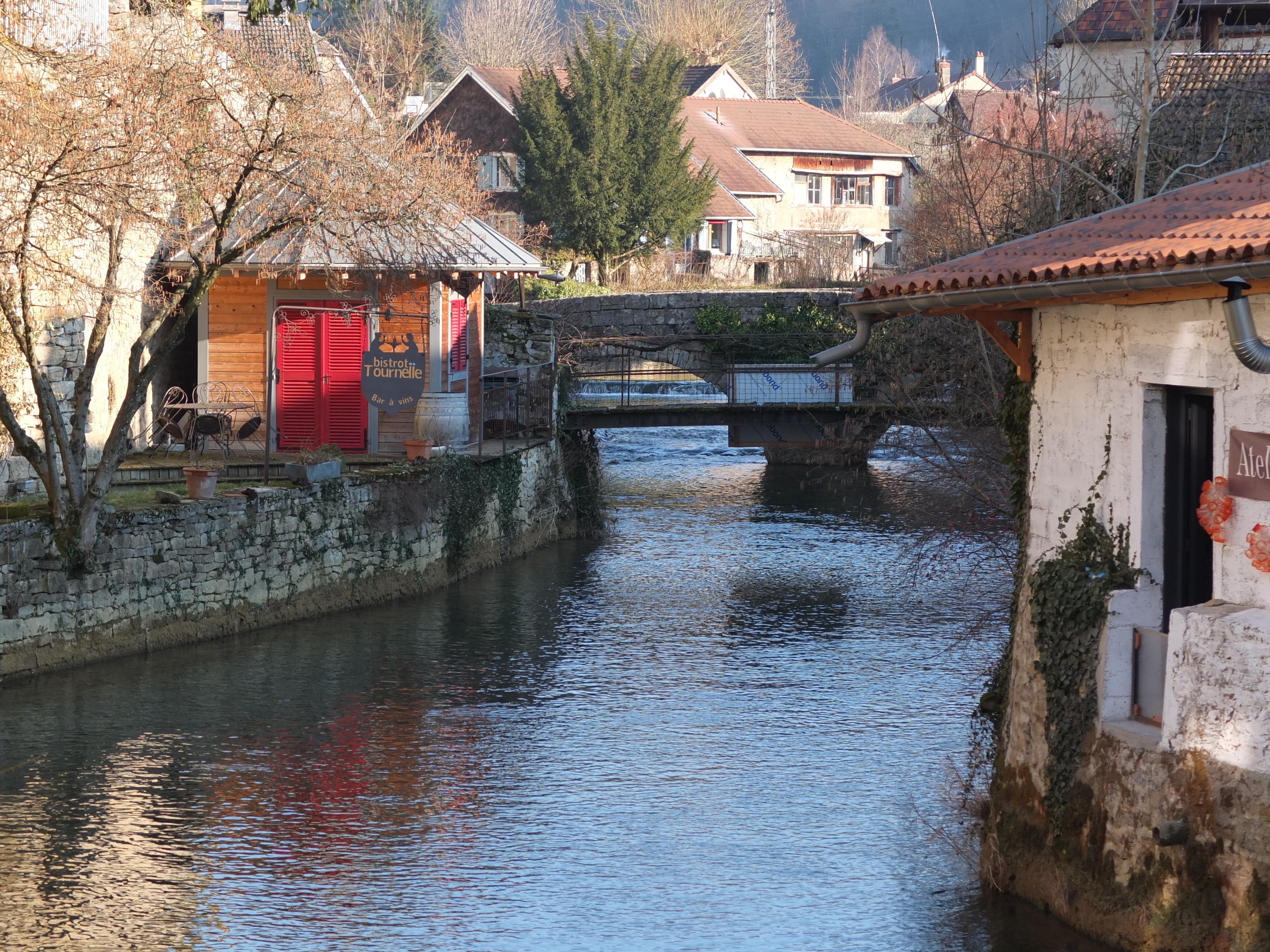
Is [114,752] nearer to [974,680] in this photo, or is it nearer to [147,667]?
[147,667]

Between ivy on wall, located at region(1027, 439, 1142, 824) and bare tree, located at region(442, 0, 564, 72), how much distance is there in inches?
2673

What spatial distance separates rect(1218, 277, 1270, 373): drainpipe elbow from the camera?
755cm

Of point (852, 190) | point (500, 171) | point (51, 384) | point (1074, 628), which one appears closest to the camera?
point (1074, 628)

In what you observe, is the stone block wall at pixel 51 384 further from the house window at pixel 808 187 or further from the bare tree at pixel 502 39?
the bare tree at pixel 502 39

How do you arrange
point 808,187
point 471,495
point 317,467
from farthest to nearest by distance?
point 808,187 < point 471,495 < point 317,467

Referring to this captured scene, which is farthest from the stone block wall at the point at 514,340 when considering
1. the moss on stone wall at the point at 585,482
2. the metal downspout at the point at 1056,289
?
the metal downspout at the point at 1056,289

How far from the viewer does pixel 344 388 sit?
24.0 m

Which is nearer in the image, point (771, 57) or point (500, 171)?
point (500, 171)

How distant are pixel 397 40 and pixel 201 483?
155 ft

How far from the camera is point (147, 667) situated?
16.6 metres

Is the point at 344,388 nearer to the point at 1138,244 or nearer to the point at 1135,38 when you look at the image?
the point at 1135,38

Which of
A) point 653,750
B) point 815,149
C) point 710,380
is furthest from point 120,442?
→ point 815,149

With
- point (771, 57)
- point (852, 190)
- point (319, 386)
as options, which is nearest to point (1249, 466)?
point (319, 386)

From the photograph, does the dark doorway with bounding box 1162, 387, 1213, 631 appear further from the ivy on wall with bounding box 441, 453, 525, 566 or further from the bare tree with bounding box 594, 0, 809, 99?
the bare tree with bounding box 594, 0, 809, 99
